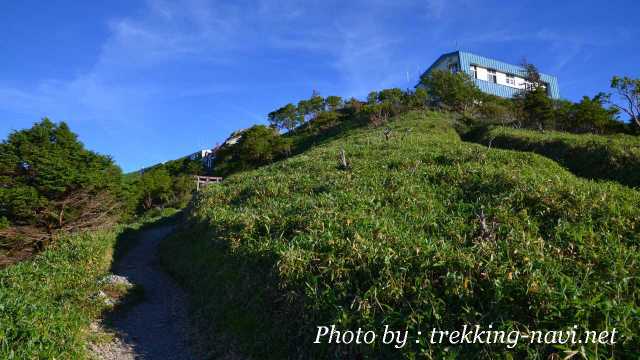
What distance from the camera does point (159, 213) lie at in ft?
144

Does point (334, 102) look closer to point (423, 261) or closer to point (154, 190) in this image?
point (154, 190)

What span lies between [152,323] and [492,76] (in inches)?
2877

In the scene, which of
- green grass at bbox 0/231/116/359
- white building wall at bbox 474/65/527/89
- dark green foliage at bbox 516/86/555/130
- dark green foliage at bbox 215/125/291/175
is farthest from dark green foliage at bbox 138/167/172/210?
white building wall at bbox 474/65/527/89

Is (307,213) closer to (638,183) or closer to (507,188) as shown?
(507,188)

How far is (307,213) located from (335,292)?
4.28 m

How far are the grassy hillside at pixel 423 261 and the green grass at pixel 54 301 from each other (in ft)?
9.69

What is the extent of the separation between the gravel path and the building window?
67951 millimetres

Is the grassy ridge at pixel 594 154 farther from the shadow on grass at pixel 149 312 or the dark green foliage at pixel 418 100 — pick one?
the dark green foliage at pixel 418 100

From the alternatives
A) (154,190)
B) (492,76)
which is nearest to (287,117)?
(154,190)

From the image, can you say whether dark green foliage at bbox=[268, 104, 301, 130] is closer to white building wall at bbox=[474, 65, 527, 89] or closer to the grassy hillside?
white building wall at bbox=[474, 65, 527, 89]

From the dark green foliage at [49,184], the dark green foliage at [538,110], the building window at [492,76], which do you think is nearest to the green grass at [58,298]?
the dark green foliage at [49,184]

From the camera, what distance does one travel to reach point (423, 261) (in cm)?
682

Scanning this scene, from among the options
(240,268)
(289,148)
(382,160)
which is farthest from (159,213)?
(240,268)

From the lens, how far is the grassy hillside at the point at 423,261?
5.39 metres
